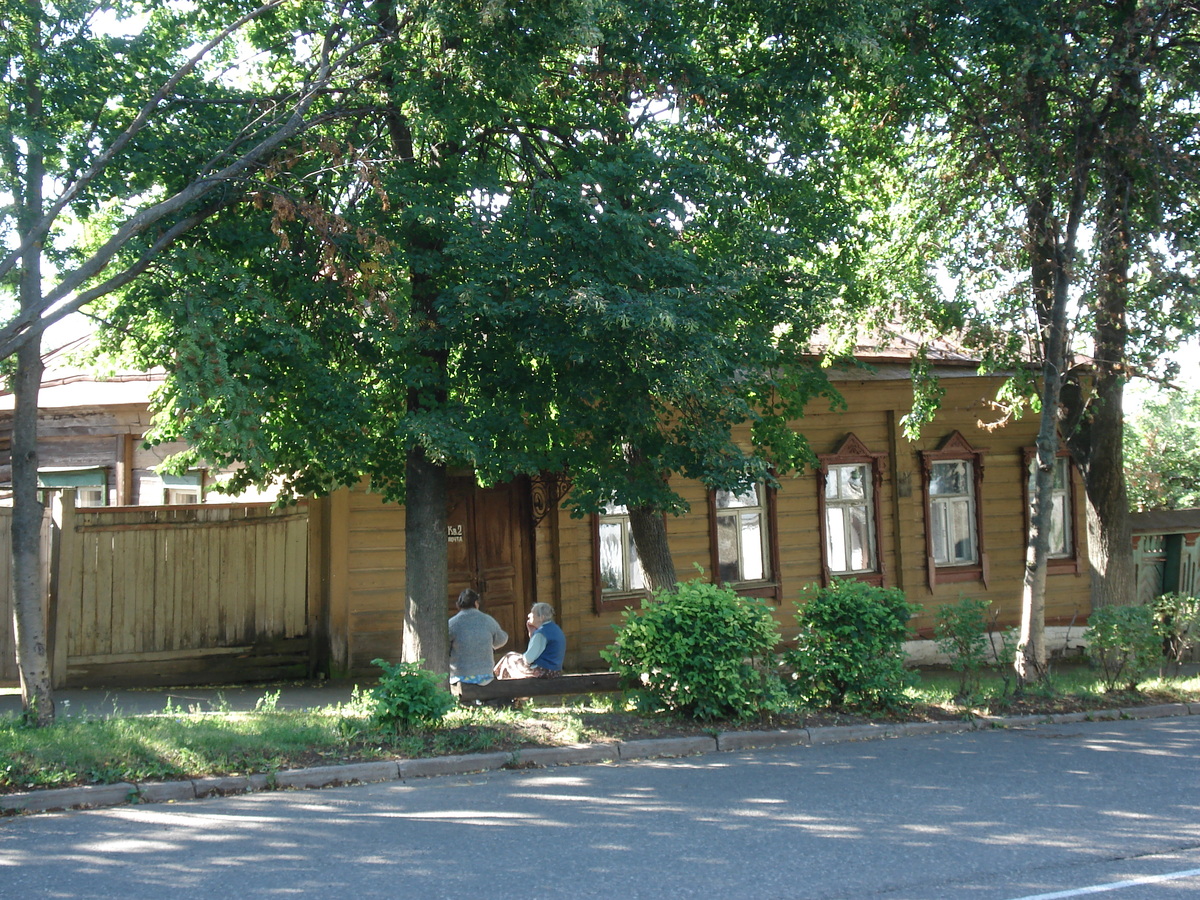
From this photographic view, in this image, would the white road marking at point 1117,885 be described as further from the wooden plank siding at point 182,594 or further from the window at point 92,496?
the window at point 92,496

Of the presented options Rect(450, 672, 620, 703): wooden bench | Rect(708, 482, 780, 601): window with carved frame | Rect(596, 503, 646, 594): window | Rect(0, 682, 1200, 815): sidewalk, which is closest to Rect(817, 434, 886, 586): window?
Rect(708, 482, 780, 601): window with carved frame

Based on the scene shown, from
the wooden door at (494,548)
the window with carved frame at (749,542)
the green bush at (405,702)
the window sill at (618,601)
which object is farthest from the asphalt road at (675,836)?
the window with carved frame at (749,542)

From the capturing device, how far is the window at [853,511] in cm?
1581

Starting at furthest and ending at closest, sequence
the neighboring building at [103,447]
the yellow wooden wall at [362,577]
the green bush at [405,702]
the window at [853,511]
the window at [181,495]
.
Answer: the window at [853,511], the window at [181,495], the neighboring building at [103,447], the yellow wooden wall at [362,577], the green bush at [405,702]

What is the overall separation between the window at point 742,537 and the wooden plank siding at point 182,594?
5943 millimetres

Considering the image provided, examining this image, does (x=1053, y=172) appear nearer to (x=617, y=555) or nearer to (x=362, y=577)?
(x=617, y=555)

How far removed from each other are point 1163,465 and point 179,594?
2514 centimetres

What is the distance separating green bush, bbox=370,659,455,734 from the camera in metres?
8.48

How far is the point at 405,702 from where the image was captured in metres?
8.48

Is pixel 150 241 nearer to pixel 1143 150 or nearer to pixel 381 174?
pixel 381 174

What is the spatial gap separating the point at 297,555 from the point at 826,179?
25.3ft

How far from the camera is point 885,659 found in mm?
10117

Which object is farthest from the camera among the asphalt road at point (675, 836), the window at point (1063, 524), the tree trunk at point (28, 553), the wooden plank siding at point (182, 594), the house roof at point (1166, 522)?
the window at point (1063, 524)

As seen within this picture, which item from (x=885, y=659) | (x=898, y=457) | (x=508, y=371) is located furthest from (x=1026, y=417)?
(x=508, y=371)
